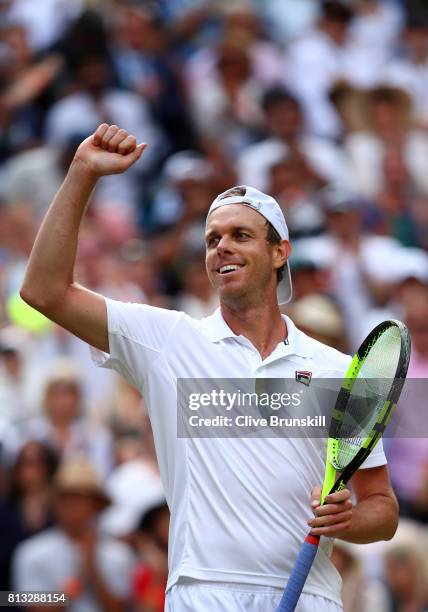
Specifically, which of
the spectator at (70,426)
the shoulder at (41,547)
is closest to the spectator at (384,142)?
the spectator at (70,426)

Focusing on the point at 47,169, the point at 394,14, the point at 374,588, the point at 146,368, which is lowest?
the point at 374,588

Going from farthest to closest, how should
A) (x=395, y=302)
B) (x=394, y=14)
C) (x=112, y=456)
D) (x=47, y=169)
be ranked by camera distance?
(x=394, y=14)
(x=47, y=169)
(x=395, y=302)
(x=112, y=456)

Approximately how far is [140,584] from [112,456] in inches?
43.5

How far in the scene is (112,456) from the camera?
791 cm

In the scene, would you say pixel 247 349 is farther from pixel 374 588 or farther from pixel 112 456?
pixel 112 456

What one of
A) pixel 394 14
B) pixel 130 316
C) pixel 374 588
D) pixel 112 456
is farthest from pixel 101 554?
pixel 394 14

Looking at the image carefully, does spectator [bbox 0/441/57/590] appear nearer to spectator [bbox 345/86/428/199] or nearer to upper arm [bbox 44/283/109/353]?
upper arm [bbox 44/283/109/353]

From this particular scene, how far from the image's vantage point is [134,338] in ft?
14.6

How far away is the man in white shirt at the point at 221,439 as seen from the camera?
167 inches

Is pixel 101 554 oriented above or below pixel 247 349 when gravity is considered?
below

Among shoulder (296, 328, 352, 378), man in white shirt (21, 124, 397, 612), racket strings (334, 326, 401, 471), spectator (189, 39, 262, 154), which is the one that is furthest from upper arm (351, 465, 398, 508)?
spectator (189, 39, 262, 154)

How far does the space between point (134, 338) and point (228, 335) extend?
0.33m

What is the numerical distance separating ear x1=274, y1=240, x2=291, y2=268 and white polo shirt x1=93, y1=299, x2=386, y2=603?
30 cm

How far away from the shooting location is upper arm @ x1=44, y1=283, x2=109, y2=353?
436cm
